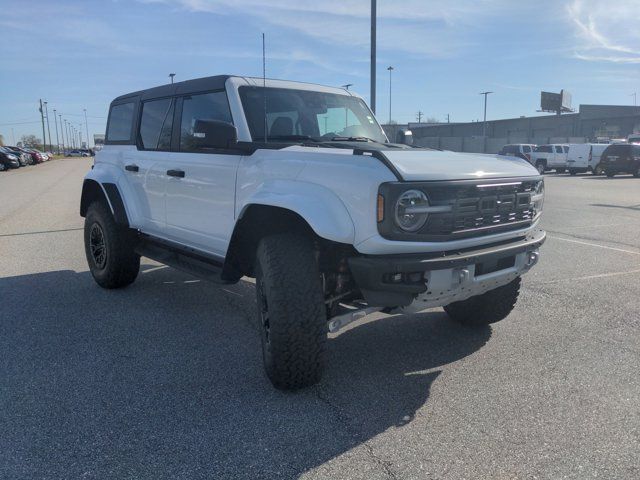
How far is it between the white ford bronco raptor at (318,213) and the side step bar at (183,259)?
0.02 metres

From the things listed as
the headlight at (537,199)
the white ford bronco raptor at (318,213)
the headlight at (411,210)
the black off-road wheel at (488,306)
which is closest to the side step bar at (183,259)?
the white ford bronco raptor at (318,213)

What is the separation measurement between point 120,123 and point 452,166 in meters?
4.28

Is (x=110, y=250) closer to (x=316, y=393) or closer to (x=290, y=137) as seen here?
(x=290, y=137)

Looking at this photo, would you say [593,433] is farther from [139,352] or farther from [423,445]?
[139,352]

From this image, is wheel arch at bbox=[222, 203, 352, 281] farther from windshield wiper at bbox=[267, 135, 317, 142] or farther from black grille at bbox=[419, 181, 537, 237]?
windshield wiper at bbox=[267, 135, 317, 142]

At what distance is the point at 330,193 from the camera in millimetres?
3262

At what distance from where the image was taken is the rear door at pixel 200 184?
13.6 feet

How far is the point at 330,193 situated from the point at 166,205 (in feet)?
7.49

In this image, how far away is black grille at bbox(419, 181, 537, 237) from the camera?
318 centimetres

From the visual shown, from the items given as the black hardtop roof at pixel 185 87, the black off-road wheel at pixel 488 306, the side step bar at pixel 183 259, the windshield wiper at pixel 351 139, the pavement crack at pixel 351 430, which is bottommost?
the pavement crack at pixel 351 430

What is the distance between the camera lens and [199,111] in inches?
186


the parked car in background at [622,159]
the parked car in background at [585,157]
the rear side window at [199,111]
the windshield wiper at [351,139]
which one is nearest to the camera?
the rear side window at [199,111]

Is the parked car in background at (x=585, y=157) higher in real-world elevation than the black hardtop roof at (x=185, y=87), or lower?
lower

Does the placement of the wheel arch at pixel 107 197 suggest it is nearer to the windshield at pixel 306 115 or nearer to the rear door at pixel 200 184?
the rear door at pixel 200 184
